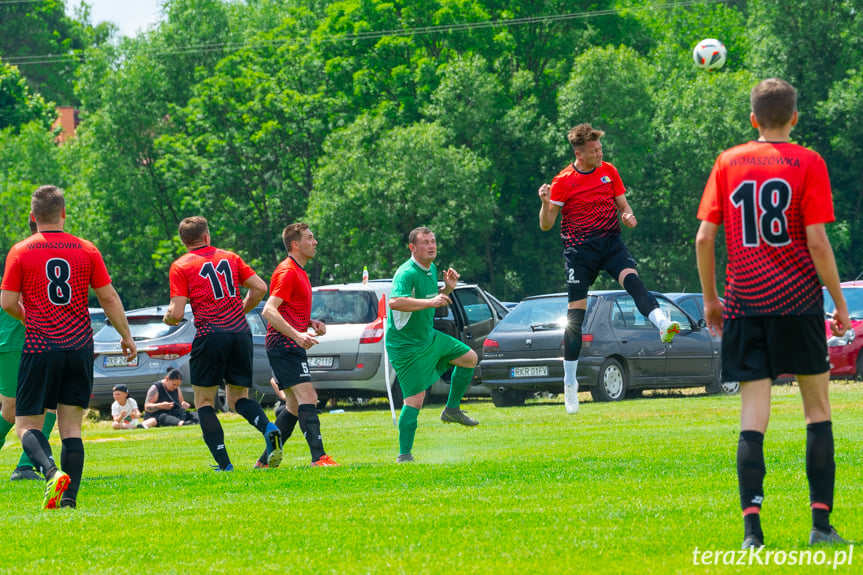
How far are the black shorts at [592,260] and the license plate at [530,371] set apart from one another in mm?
8563

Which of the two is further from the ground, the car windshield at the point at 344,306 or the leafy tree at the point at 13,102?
the leafy tree at the point at 13,102

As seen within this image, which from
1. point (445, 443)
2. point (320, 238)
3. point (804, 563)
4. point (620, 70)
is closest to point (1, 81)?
point (320, 238)

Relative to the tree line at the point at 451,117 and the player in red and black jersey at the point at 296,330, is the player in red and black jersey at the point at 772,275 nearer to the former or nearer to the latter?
the player in red and black jersey at the point at 296,330

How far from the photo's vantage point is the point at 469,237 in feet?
153

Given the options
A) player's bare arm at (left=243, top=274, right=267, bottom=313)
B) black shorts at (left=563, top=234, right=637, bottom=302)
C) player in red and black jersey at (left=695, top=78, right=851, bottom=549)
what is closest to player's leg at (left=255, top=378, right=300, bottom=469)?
player's bare arm at (left=243, top=274, right=267, bottom=313)

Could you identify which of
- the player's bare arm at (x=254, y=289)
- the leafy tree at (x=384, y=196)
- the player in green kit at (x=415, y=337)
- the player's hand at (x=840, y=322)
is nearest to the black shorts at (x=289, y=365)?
the player's bare arm at (x=254, y=289)

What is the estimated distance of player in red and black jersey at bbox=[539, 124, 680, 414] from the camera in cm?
1074

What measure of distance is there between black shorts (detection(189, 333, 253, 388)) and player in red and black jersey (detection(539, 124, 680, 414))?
9.03 ft

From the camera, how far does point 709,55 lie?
16.4 metres

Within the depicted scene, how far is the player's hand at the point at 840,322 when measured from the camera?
573cm

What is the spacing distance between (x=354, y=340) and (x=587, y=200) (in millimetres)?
9409

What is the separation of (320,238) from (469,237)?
6.69 metres

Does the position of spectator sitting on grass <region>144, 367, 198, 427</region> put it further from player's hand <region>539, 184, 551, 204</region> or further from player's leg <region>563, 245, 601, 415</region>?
player's hand <region>539, 184, 551, 204</region>

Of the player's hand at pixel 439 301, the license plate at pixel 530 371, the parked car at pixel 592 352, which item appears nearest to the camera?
the player's hand at pixel 439 301
